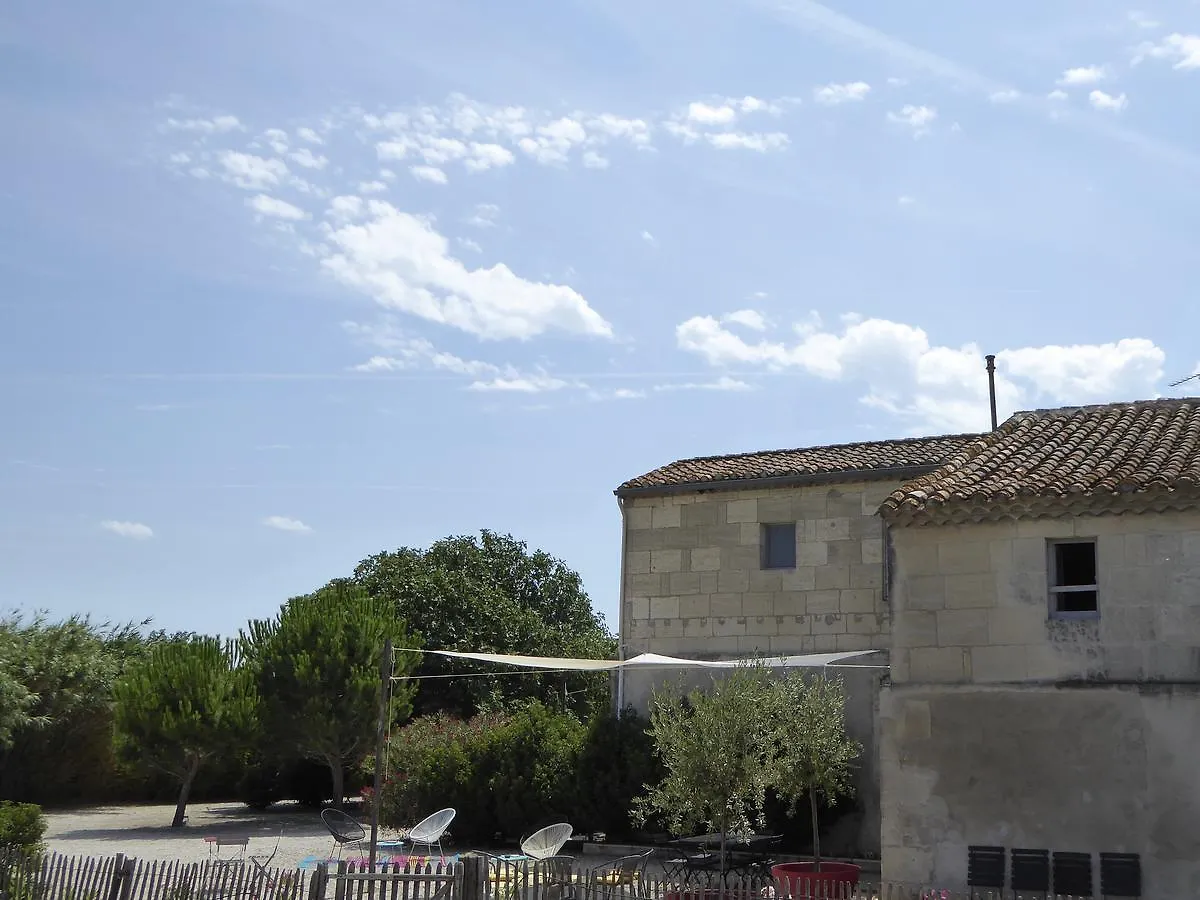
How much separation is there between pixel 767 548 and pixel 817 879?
856cm

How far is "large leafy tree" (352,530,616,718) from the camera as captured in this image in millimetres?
31188

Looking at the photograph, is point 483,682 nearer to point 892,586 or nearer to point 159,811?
point 159,811

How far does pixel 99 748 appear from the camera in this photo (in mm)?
29656

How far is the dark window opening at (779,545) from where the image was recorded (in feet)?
65.2

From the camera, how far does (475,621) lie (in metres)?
33.3

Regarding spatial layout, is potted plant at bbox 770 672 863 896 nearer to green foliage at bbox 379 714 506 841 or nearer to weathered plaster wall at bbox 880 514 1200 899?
weathered plaster wall at bbox 880 514 1200 899

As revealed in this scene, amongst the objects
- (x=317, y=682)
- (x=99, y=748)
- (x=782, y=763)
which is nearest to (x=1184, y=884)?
(x=782, y=763)

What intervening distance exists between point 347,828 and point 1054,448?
10808mm

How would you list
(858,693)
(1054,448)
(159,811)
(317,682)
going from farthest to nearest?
(159,811) < (317,682) < (858,693) < (1054,448)

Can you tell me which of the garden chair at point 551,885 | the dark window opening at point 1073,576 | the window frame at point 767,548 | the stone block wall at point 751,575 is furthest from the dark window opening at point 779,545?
the garden chair at point 551,885

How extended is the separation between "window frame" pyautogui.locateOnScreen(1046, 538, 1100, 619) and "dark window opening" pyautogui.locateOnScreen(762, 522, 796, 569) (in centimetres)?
685

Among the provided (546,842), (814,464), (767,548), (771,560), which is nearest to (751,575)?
(771,560)

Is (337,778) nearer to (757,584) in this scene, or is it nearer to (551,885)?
(757,584)

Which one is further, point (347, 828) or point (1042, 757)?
point (347, 828)
